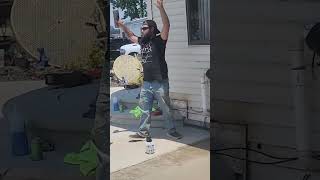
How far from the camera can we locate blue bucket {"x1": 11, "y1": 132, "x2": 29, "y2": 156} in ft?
10.3

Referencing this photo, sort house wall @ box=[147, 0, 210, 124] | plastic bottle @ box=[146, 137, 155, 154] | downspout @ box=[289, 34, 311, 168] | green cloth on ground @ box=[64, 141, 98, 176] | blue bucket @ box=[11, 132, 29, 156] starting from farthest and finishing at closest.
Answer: blue bucket @ box=[11, 132, 29, 156] → green cloth on ground @ box=[64, 141, 98, 176] → plastic bottle @ box=[146, 137, 155, 154] → house wall @ box=[147, 0, 210, 124] → downspout @ box=[289, 34, 311, 168]

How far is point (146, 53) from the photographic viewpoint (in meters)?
2.69

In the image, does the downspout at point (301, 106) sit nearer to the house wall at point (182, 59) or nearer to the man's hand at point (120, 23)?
the house wall at point (182, 59)

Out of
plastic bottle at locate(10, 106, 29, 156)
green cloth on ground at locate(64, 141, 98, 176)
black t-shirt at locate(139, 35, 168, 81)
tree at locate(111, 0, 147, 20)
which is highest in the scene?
tree at locate(111, 0, 147, 20)

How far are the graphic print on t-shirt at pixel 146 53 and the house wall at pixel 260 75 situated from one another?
0.37m

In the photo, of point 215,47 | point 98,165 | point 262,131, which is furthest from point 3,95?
point 262,131

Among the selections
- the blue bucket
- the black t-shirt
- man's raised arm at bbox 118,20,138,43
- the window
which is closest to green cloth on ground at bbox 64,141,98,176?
the blue bucket

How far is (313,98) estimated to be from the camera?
253 cm

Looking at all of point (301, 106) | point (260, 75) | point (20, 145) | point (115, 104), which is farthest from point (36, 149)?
point (301, 106)

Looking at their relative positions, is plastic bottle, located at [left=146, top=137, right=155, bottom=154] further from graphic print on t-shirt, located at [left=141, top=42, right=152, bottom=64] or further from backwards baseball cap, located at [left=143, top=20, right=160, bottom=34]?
backwards baseball cap, located at [left=143, top=20, right=160, bottom=34]

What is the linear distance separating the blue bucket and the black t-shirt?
1.02 metres

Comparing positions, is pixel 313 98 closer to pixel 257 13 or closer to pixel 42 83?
pixel 257 13

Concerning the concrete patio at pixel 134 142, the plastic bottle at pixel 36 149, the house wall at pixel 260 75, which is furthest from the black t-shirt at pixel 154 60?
the plastic bottle at pixel 36 149

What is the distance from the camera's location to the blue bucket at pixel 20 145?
315 cm
